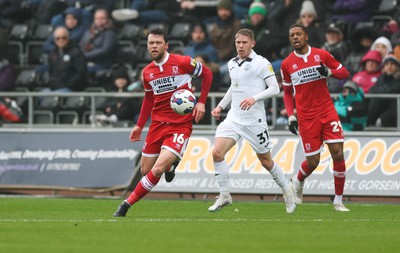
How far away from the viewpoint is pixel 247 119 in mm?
18000

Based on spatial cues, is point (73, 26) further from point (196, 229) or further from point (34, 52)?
point (196, 229)

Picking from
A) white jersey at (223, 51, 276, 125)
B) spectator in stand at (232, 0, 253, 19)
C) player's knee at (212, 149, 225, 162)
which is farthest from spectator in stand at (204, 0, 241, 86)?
player's knee at (212, 149, 225, 162)

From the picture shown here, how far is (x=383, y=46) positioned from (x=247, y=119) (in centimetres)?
637

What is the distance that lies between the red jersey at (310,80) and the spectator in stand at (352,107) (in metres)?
3.15

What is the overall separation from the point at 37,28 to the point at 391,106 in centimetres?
1143

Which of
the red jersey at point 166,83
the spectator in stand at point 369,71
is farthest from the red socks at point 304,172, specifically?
the spectator in stand at point 369,71

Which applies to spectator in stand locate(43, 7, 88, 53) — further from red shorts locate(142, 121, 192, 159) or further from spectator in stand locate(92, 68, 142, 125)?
red shorts locate(142, 121, 192, 159)

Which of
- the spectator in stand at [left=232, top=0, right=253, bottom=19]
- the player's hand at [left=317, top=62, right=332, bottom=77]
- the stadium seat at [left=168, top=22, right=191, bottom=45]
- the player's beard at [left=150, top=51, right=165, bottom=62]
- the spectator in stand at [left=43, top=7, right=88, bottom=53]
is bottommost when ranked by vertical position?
the spectator in stand at [left=43, top=7, right=88, bottom=53]

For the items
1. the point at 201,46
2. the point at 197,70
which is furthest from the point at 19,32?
the point at 197,70

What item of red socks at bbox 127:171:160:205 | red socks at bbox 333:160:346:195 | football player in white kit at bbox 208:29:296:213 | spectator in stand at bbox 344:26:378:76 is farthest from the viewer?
spectator in stand at bbox 344:26:378:76

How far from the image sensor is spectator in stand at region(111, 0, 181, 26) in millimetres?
28922

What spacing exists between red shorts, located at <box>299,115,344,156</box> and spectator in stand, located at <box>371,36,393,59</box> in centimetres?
500

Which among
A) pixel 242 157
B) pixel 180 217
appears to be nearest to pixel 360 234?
pixel 180 217

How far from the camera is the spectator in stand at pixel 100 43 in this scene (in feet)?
91.5
